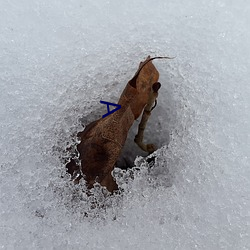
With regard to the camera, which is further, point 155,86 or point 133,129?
point 133,129

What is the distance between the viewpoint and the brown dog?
738 mm

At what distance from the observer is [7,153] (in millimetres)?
785

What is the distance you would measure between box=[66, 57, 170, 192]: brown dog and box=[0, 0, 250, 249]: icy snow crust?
1.2 inches

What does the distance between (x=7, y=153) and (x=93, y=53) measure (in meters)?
0.30

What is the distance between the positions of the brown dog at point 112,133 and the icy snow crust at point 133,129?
0.03 metres

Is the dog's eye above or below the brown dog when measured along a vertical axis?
above

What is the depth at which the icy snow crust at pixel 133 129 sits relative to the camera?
0.75 meters

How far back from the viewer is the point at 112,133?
73 centimetres

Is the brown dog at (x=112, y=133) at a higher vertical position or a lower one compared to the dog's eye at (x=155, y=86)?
lower

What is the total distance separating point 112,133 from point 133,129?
143mm

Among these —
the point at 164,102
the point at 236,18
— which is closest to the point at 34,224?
the point at 164,102

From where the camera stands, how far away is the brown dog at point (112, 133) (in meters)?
0.74

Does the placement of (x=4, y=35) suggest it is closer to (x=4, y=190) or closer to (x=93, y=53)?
(x=93, y=53)

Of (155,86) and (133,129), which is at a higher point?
(155,86)
